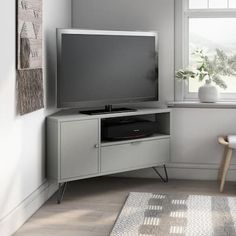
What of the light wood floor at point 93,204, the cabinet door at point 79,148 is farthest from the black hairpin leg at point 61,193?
the cabinet door at point 79,148

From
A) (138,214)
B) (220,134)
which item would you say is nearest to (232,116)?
(220,134)

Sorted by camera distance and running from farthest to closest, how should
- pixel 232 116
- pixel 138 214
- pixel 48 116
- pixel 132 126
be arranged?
pixel 232 116 → pixel 132 126 → pixel 48 116 → pixel 138 214

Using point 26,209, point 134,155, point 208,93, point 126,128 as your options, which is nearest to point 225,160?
point 208,93

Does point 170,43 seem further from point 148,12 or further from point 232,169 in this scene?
point 232,169

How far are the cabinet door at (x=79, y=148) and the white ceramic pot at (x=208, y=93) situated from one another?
3.71 feet

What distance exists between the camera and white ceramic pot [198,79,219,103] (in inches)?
188

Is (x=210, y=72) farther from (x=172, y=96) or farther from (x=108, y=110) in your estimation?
(x=108, y=110)

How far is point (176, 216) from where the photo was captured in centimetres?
376

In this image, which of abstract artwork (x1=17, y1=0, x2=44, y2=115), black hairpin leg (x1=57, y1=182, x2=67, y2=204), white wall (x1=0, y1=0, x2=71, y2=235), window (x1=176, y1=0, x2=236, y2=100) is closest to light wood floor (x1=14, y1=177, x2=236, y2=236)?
black hairpin leg (x1=57, y1=182, x2=67, y2=204)

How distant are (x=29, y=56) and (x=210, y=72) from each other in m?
1.86

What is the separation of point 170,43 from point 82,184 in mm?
1556

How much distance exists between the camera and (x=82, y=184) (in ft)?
15.6

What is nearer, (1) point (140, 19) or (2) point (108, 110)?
(2) point (108, 110)

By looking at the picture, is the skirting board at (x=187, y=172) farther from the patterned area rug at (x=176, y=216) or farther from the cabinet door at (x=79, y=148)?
the cabinet door at (x=79, y=148)
